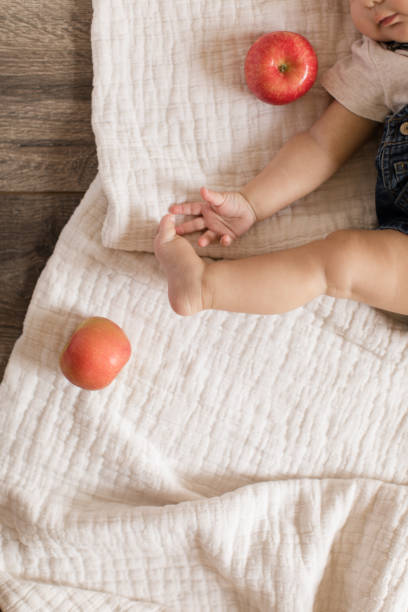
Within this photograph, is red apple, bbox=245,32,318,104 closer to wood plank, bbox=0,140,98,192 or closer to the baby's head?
the baby's head

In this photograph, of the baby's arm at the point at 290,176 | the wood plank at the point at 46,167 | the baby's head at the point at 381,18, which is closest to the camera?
the baby's head at the point at 381,18

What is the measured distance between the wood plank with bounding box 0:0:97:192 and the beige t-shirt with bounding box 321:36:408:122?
1.56ft

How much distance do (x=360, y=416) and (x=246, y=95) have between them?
634 mm

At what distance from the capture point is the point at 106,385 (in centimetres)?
93

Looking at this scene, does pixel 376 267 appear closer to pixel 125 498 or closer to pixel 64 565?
pixel 125 498

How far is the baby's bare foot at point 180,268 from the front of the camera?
868mm

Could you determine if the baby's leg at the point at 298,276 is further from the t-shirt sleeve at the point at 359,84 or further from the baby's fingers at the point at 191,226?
the t-shirt sleeve at the point at 359,84

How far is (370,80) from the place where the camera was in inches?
35.6

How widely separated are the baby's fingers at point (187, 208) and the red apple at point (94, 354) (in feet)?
0.77

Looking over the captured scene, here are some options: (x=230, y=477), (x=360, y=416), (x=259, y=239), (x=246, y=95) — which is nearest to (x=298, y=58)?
(x=246, y=95)

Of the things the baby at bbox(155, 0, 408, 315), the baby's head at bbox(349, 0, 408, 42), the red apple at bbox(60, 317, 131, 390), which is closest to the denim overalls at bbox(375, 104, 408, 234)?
the baby at bbox(155, 0, 408, 315)

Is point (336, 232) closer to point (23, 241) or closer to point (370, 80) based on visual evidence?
point (370, 80)

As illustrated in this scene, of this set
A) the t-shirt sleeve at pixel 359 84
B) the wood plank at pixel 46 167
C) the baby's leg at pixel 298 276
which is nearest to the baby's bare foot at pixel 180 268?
the baby's leg at pixel 298 276

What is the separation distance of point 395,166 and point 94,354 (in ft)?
1.99
